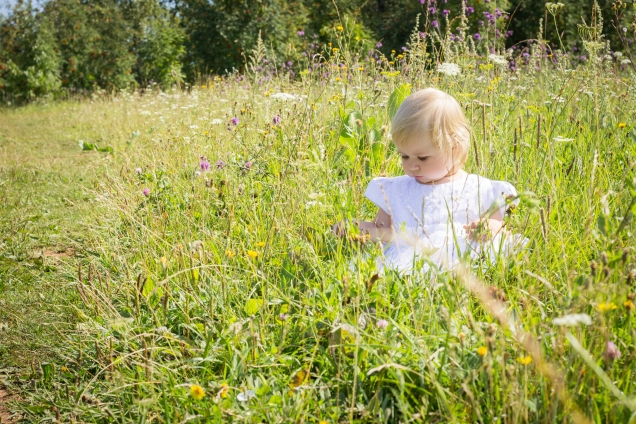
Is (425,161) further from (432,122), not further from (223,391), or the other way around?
(223,391)

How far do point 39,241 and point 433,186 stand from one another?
2.40m

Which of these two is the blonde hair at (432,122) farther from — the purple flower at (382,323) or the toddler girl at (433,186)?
the purple flower at (382,323)

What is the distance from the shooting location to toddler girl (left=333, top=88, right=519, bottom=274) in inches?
76.0

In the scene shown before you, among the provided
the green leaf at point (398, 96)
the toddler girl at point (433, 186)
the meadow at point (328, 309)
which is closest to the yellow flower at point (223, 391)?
the meadow at point (328, 309)

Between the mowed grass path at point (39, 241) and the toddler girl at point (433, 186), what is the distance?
3.96ft

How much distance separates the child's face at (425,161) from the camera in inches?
77.7

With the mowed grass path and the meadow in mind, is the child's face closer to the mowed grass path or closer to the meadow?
the meadow

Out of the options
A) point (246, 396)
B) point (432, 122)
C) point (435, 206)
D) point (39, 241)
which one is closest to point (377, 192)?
point (435, 206)

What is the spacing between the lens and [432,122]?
6.33 ft

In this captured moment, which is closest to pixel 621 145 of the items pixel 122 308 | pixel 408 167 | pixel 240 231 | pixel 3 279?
pixel 408 167

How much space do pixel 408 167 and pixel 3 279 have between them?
2029 millimetres

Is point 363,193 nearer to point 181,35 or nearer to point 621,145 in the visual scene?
point 621,145

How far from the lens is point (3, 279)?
258cm

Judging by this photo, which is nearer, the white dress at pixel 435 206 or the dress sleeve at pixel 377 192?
the white dress at pixel 435 206
